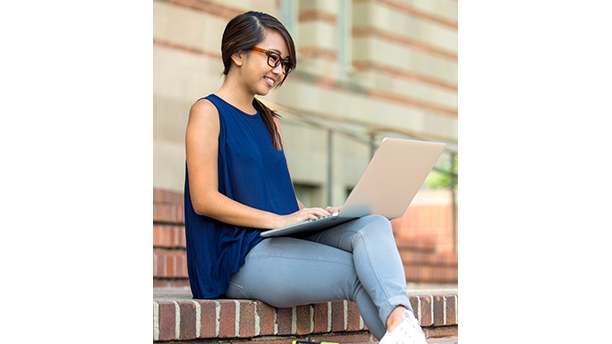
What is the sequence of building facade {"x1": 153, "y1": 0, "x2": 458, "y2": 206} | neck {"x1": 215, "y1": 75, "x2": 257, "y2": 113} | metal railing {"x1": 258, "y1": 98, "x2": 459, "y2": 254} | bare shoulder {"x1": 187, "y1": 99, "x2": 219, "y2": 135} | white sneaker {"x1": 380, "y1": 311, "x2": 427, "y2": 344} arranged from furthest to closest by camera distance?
1. building facade {"x1": 153, "y1": 0, "x2": 458, "y2": 206}
2. metal railing {"x1": 258, "y1": 98, "x2": 459, "y2": 254}
3. neck {"x1": 215, "y1": 75, "x2": 257, "y2": 113}
4. bare shoulder {"x1": 187, "y1": 99, "x2": 219, "y2": 135}
5. white sneaker {"x1": 380, "y1": 311, "x2": 427, "y2": 344}

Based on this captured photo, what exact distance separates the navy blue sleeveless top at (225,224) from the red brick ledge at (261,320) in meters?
0.12

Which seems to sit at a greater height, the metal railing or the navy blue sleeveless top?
the metal railing

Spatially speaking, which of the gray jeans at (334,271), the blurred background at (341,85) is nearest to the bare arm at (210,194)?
the gray jeans at (334,271)

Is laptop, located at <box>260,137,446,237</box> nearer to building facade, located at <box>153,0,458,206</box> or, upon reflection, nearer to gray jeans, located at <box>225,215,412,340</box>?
gray jeans, located at <box>225,215,412,340</box>

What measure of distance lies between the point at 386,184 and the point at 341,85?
260 inches

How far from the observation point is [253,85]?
3047 millimetres

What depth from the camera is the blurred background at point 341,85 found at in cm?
698

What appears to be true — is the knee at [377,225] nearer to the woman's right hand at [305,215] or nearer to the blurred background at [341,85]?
the woman's right hand at [305,215]

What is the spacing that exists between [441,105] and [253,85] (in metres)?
8.12

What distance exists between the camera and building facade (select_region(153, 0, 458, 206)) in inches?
274

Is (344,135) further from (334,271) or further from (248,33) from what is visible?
(334,271)

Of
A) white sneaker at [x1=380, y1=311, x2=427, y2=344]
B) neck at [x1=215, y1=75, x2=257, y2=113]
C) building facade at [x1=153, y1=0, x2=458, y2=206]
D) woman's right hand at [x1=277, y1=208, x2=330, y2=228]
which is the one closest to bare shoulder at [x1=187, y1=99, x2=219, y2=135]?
neck at [x1=215, y1=75, x2=257, y2=113]

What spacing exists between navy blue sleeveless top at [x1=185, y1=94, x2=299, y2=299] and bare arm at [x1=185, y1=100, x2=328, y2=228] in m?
0.08
